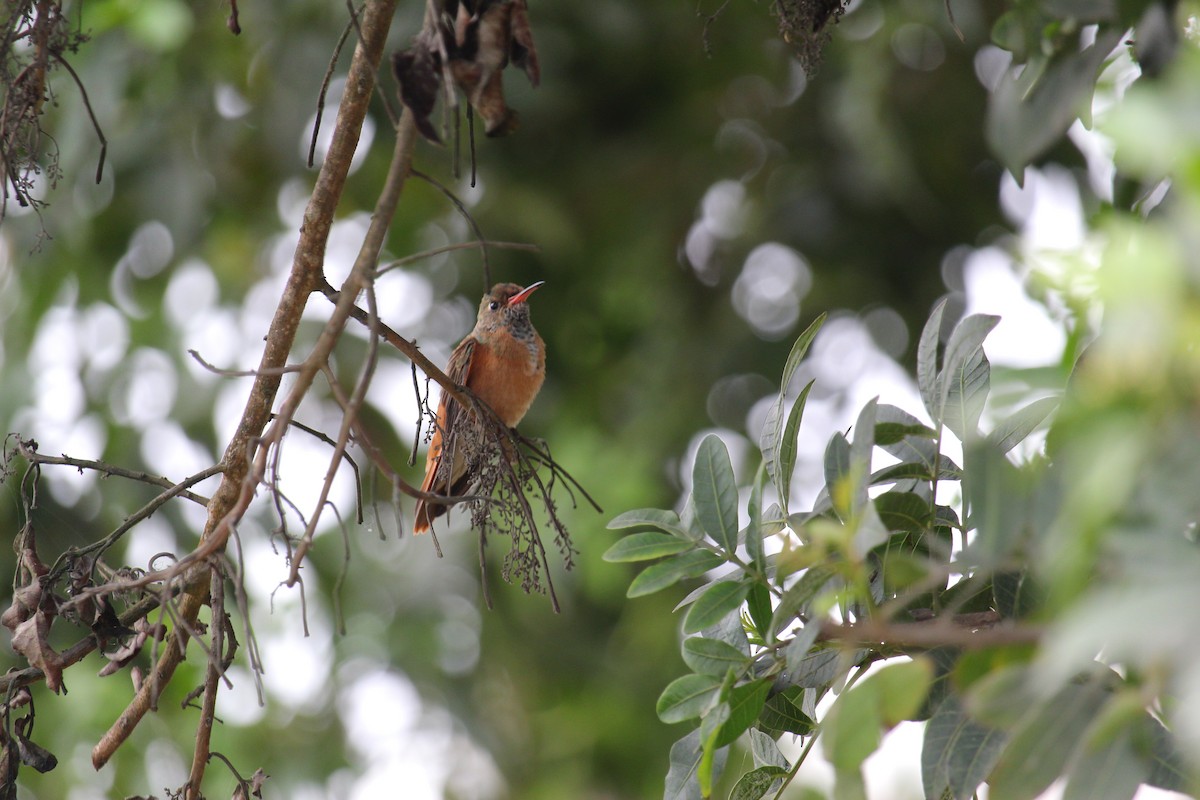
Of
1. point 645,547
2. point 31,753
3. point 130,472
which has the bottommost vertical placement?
point 645,547

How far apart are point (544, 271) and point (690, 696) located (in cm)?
612

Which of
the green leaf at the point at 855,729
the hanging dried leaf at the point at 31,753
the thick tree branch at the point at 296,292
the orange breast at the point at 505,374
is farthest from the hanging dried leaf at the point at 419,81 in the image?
the orange breast at the point at 505,374

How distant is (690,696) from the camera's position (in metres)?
1.88

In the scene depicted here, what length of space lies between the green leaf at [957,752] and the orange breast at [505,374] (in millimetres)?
3600

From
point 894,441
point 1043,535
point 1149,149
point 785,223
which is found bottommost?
point 1043,535

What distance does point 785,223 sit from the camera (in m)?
6.78

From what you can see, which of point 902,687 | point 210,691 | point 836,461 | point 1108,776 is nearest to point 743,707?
point 836,461

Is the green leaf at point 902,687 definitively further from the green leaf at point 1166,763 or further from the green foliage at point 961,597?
the green leaf at point 1166,763

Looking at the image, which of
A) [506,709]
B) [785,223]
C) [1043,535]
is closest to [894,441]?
[1043,535]

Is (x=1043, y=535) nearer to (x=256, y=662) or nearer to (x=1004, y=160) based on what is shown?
(x=1004, y=160)

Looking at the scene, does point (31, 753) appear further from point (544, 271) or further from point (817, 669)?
point (544, 271)

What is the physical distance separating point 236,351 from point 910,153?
15.7ft

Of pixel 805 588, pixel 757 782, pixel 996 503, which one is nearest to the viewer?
pixel 996 503

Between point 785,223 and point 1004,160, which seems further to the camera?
point 785,223
